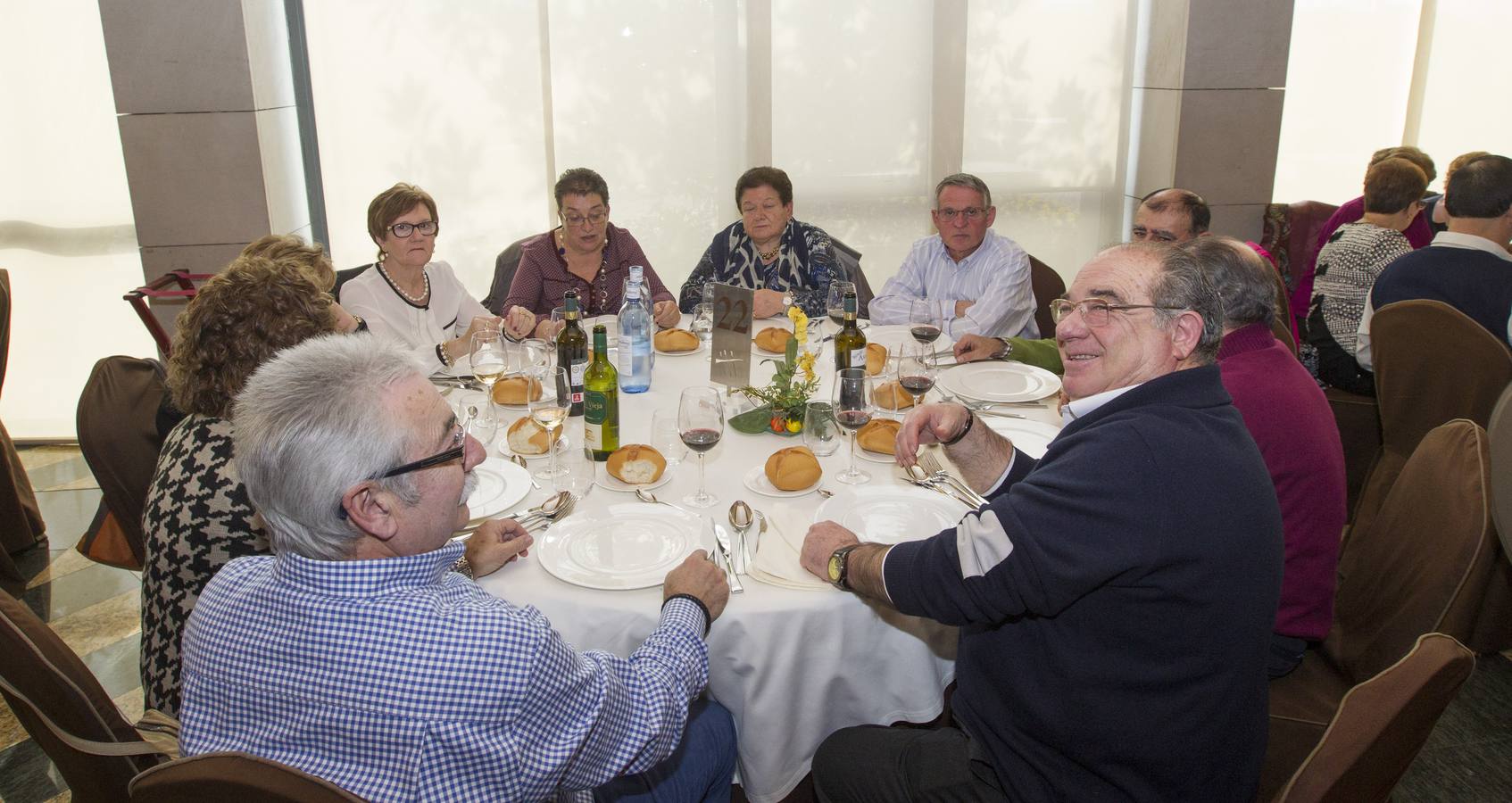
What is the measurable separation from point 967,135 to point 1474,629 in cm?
338

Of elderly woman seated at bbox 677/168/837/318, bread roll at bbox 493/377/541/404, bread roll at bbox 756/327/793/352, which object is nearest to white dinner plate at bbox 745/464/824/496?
bread roll at bbox 493/377/541/404

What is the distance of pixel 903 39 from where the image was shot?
5.22m

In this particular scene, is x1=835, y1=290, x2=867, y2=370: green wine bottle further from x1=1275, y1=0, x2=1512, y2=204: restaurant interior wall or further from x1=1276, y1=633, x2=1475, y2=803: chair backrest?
x1=1275, y1=0, x2=1512, y2=204: restaurant interior wall

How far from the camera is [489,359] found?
8.57 ft

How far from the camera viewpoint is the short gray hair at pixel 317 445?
1.21m

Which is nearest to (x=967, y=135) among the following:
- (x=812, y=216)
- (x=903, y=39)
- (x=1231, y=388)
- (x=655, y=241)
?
(x=903, y=39)

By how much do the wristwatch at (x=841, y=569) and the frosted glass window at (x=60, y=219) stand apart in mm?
4186

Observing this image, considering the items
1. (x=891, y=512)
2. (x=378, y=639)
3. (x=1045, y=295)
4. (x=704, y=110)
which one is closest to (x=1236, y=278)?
(x=891, y=512)

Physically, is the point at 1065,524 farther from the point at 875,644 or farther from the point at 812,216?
the point at 812,216

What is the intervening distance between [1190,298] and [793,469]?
2.64ft

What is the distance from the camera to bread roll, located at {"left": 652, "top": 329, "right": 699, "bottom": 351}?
10.3 ft

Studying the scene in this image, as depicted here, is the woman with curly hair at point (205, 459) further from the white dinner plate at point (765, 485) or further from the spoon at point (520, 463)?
the white dinner plate at point (765, 485)

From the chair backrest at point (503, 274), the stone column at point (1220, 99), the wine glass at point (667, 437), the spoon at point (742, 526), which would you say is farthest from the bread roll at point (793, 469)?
the stone column at point (1220, 99)

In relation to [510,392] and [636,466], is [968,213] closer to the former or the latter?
[510,392]
